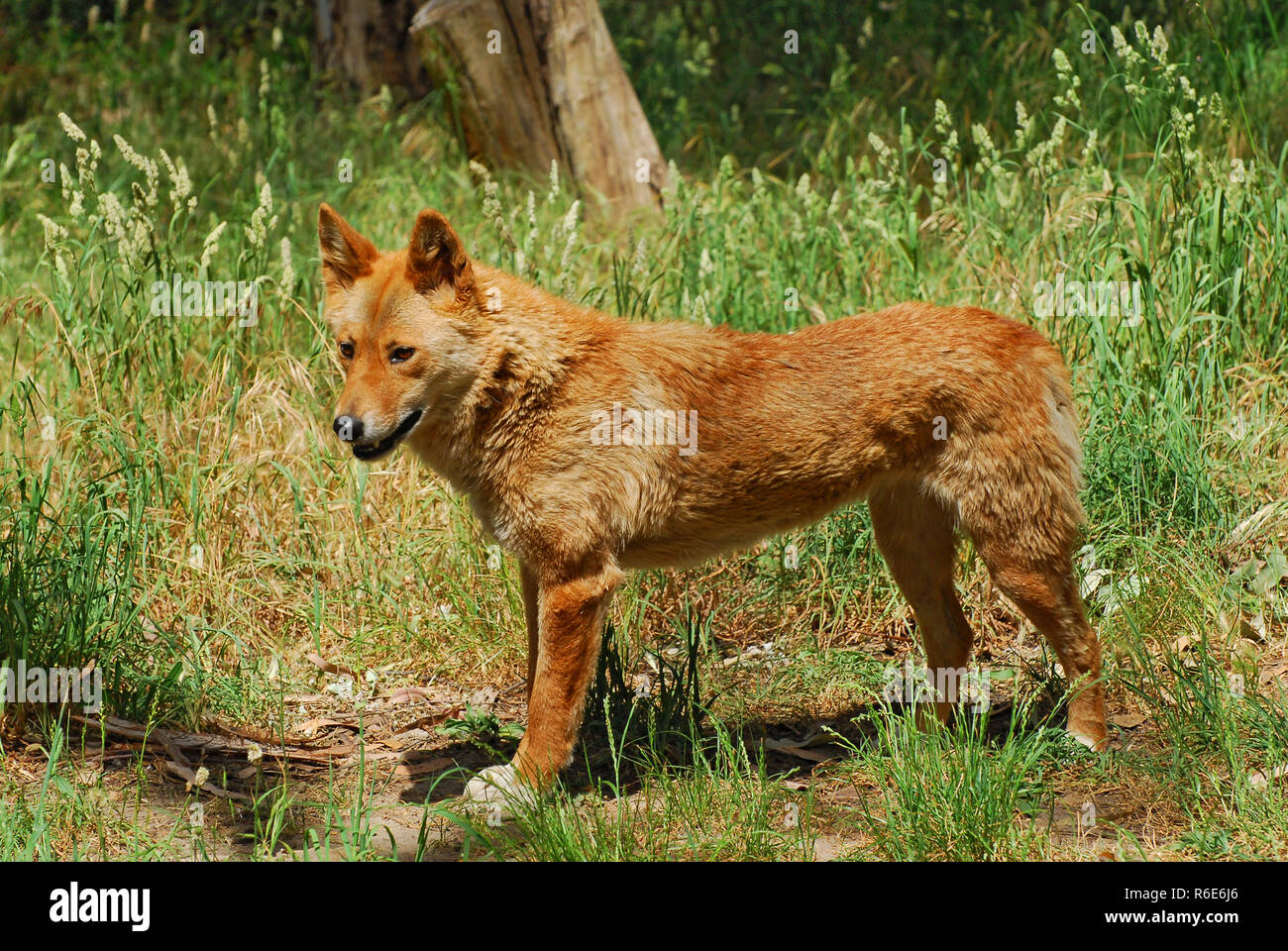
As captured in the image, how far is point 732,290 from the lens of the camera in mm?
6508

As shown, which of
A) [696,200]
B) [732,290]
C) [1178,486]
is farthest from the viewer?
[696,200]

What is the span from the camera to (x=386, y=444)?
Result: 418 centimetres

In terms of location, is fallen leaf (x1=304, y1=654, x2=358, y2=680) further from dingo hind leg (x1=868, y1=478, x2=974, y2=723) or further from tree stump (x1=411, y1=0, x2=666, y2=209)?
tree stump (x1=411, y1=0, x2=666, y2=209)

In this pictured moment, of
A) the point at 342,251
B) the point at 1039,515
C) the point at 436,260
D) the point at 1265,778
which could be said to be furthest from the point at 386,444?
the point at 1265,778

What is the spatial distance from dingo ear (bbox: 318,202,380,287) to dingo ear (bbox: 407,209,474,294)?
25 cm

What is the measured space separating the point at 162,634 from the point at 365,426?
1.57 metres

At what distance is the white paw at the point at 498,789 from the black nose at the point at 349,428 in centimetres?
123

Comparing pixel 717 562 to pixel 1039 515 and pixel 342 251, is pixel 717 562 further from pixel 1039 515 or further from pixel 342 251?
pixel 342 251

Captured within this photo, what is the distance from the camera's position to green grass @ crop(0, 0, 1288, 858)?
4.16 meters

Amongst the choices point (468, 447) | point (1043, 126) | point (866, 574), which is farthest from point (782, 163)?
point (468, 447)

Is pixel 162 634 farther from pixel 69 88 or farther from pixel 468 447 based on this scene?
pixel 69 88

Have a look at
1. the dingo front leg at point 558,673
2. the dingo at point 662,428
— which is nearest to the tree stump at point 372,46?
the dingo at point 662,428

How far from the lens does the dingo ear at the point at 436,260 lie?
4250 mm

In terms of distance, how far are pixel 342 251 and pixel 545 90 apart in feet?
14.5
